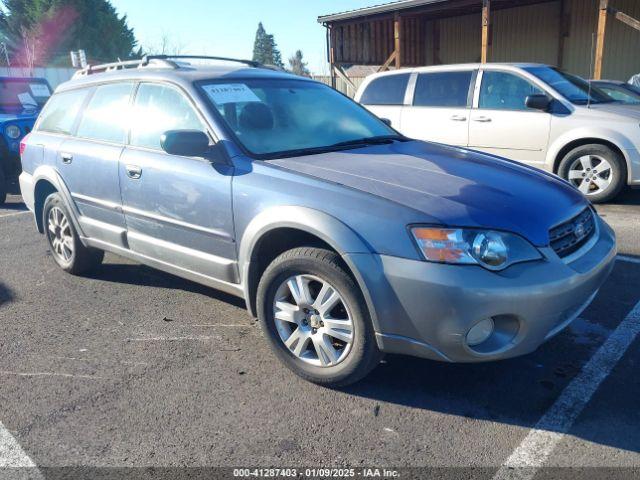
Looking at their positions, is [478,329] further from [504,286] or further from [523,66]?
[523,66]

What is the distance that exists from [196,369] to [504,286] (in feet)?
5.91

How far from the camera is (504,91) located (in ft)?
24.4

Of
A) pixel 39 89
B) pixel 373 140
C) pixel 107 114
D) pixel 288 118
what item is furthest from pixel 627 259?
pixel 39 89

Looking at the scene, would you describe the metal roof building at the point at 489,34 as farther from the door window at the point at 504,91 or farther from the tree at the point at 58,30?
the tree at the point at 58,30

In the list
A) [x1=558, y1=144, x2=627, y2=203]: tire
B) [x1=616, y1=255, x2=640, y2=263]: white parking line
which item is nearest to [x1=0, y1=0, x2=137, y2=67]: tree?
[x1=558, y1=144, x2=627, y2=203]: tire

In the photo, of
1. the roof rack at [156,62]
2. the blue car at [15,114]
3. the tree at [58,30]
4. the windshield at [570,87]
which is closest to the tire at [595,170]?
the windshield at [570,87]

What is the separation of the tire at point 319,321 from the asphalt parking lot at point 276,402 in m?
0.13

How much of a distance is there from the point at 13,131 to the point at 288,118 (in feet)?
22.6

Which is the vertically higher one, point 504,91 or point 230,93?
point 230,93

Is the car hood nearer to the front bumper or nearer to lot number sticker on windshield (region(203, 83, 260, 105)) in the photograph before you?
the front bumper

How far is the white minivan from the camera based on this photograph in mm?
6719

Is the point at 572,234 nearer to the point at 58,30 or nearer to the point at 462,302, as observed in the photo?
the point at 462,302

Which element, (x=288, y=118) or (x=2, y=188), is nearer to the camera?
(x=288, y=118)

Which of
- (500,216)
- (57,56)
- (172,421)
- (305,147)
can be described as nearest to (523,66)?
(305,147)
